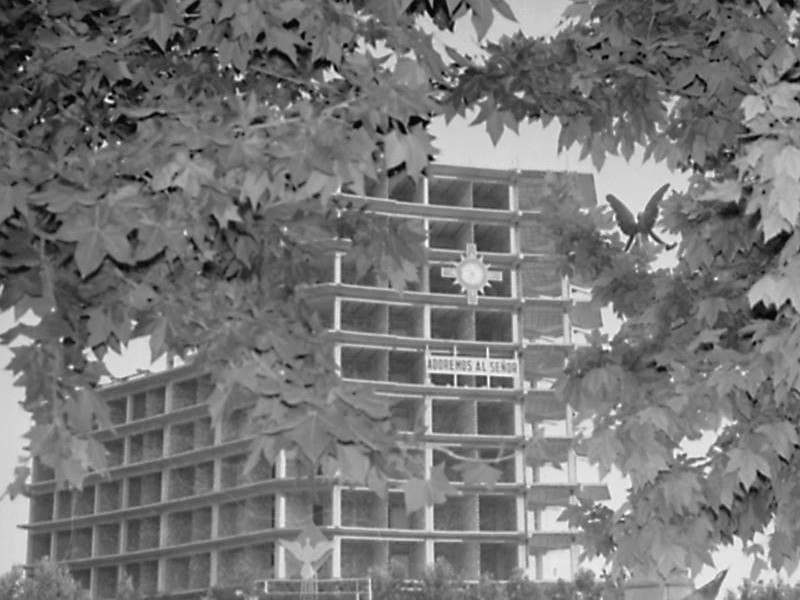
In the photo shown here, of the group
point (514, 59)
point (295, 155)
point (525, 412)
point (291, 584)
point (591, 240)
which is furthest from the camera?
point (525, 412)

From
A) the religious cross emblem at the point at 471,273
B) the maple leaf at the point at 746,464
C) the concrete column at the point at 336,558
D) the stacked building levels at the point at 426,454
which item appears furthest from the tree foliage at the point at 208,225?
the religious cross emblem at the point at 471,273

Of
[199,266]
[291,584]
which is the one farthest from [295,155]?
[291,584]

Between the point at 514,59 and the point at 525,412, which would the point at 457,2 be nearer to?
the point at 514,59

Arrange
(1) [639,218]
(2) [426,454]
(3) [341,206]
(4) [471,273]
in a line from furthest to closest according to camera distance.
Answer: (4) [471,273] → (2) [426,454] → (1) [639,218] → (3) [341,206]

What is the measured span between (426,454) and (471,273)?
1535 centimetres

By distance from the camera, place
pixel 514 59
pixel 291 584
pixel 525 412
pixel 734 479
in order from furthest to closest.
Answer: pixel 525 412
pixel 291 584
pixel 734 479
pixel 514 59

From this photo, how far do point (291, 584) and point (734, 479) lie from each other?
247 feet

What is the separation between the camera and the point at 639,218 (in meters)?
9.73

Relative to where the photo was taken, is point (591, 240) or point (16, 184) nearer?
point (16, 184)

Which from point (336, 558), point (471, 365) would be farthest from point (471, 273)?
point (336, 558)

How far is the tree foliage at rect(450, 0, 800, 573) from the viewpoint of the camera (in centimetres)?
630

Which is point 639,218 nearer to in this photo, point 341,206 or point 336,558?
point 341,206

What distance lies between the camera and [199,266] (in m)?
4.67

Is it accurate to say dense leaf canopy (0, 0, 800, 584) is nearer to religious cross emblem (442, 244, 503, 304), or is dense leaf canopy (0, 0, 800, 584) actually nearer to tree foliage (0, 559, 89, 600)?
tree foliage (0, 559, 89, 600)
